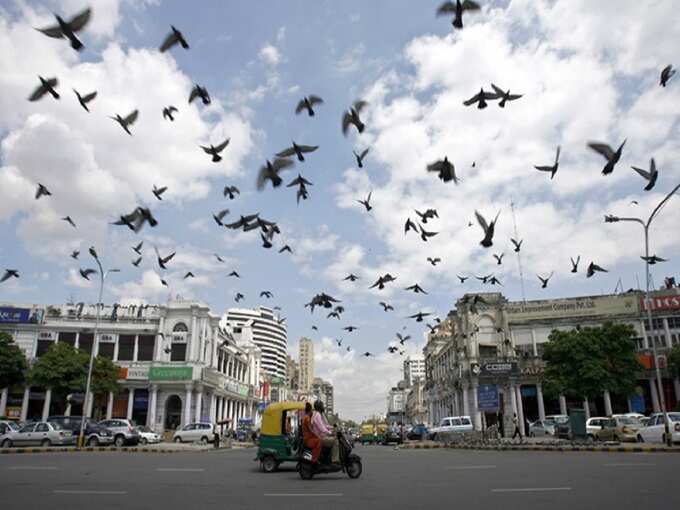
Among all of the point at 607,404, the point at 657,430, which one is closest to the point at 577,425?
the point at 657,430

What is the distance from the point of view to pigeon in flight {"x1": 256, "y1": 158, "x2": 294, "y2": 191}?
34.4ft

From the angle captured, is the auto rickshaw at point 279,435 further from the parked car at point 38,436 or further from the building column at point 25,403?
the building column at point 25,403

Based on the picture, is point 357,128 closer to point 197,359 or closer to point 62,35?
point 62,35

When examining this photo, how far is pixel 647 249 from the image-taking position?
77.4 feet

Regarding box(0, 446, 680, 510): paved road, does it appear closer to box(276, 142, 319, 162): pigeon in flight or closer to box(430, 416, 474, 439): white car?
box(276, 142, 319, 162): pigeon in flight

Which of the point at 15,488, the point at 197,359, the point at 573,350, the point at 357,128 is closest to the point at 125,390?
the point at 197,359

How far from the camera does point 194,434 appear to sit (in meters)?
37.4

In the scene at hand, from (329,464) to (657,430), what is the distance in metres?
18.9

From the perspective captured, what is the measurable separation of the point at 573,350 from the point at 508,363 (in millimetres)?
10821

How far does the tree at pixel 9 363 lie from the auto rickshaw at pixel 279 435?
3764 centimetres

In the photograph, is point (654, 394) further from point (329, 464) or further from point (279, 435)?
point (329, 464)

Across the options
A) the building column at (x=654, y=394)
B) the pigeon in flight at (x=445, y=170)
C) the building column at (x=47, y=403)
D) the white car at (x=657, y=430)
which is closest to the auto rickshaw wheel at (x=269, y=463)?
the pigeon in flight at (x=445, y=170)

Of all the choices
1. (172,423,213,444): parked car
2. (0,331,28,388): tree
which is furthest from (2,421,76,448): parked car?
(0,331,28,388): tree

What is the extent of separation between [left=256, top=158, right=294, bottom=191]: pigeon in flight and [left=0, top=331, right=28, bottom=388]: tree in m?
42.6
